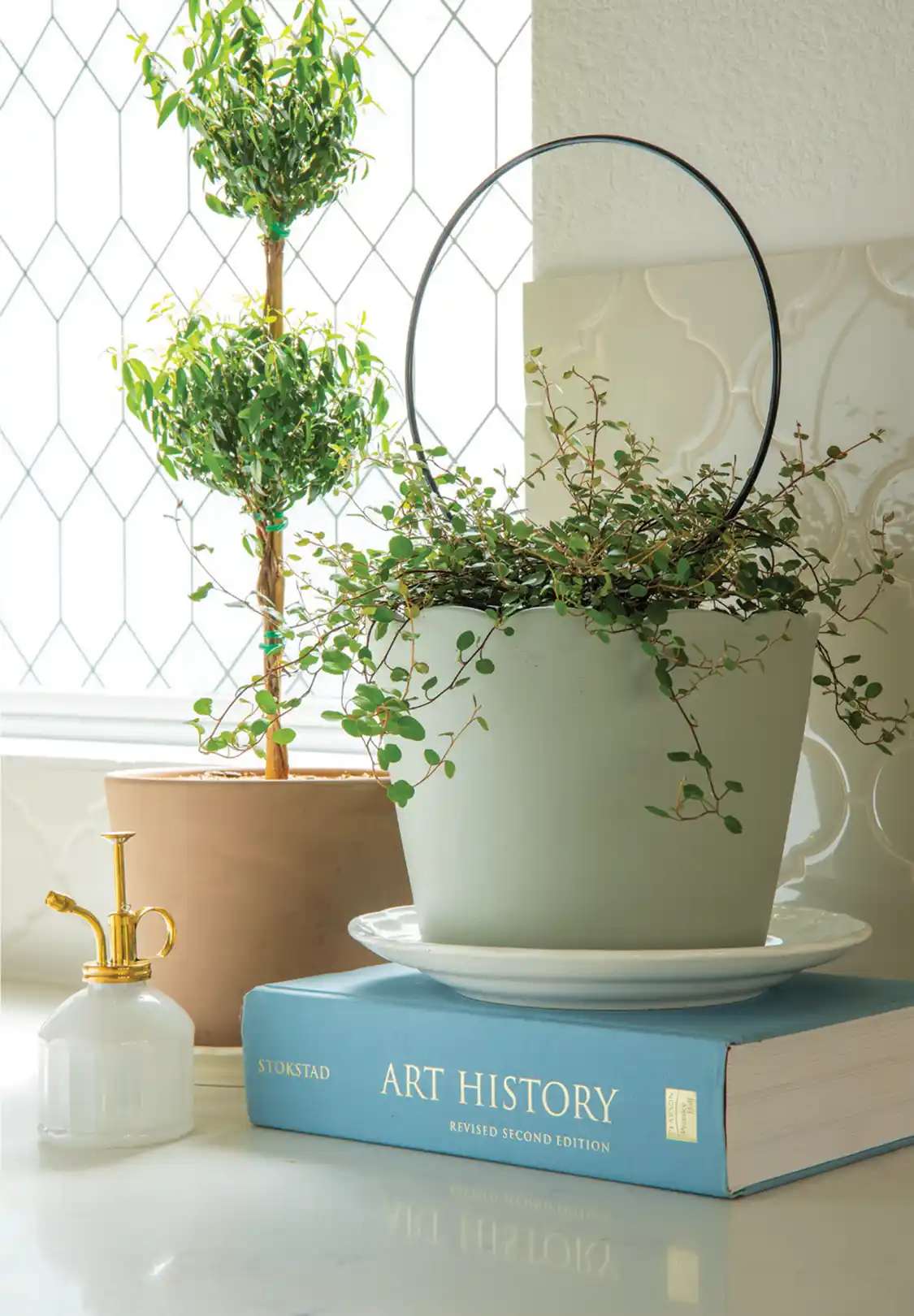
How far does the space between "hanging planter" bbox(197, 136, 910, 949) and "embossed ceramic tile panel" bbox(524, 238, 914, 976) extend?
7.1 inches

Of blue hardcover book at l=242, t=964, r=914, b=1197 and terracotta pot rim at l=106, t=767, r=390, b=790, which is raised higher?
terracotta pot rim at l=106, t=767, r=390, b=790

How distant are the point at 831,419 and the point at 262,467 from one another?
1.21ft

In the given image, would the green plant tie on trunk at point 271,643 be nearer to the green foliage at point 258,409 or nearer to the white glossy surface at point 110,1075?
the green foliage at point 258,409

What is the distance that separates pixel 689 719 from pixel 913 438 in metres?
0.31

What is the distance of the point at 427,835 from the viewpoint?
2.52 ft

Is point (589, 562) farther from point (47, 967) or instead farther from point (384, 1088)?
point (47, 967)

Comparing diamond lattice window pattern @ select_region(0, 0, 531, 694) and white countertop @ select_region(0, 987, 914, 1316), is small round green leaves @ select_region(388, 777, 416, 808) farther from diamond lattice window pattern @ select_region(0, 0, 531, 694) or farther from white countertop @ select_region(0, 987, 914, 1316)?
diamond lattice window pattern @ select_region(0, 0, 531, 694)

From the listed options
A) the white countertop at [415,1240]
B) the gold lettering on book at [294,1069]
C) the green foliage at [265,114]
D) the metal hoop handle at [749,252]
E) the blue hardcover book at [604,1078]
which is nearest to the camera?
the white countertop at [415,1240]

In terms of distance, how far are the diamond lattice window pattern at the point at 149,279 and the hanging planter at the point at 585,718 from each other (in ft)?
1.74

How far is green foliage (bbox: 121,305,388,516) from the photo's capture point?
1029 millimetres

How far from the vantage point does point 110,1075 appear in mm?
798

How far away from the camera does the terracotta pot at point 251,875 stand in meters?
0.96

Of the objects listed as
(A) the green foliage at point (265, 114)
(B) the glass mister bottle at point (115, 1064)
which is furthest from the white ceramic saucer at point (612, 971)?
(A) the green foliage at point (265, 114)

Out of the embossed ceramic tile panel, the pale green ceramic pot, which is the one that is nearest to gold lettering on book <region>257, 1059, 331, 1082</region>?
the pale green ceramic pot
